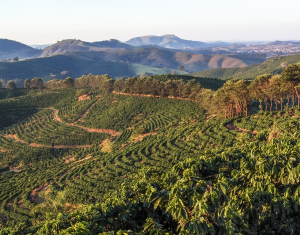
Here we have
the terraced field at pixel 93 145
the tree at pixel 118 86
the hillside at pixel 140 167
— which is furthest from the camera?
the tree at pixel 118 86

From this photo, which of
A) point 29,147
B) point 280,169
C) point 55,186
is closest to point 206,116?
point 55,186

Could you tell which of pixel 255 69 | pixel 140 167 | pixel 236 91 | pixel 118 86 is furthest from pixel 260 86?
pixel 255 69

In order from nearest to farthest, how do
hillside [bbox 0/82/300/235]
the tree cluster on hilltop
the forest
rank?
1. hillside [bbox 0/82/300/235]
2. the forest
3. the tree cluster on hilltop

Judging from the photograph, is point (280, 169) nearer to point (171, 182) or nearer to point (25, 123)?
point (171, 182)

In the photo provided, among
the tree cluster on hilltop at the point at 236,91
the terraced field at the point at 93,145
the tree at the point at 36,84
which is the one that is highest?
the tree at the point at 36,84

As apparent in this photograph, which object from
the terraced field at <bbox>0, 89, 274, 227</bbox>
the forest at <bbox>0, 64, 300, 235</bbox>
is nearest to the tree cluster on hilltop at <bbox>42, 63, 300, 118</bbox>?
the forest at <bbox>0, 64, 300, 235</bbox>

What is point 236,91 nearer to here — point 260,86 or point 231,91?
point 231,91

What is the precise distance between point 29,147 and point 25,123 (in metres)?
20.3

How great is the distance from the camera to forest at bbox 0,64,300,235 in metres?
10.9

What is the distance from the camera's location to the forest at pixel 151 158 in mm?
10898

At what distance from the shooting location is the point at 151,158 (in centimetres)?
3569

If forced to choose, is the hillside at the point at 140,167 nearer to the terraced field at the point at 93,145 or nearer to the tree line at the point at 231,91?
the terraced field at the point at 93,145

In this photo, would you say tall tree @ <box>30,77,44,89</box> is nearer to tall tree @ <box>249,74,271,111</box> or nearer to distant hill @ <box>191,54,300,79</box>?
tall tree @ <box>249,74,271,111</box>

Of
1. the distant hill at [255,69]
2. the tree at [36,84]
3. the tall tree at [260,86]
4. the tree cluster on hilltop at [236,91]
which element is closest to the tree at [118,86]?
the tree cluster on hilltop at [236,91]
